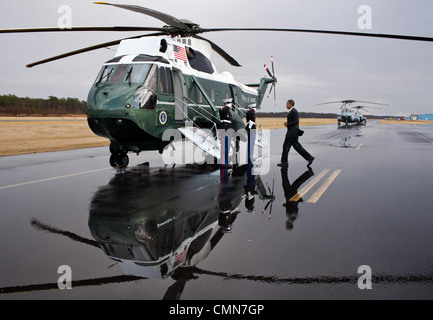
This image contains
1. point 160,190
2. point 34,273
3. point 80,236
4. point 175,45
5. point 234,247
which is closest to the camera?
point 34,273

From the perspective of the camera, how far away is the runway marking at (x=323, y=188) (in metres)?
6.82

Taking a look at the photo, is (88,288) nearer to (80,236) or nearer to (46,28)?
(80,236)

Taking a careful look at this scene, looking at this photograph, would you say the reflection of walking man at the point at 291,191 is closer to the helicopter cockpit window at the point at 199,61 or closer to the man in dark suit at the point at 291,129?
the man in dark suit at the point at 291,129

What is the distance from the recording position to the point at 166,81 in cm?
1043

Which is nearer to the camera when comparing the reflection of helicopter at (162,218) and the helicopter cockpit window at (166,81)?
the reflection of helicopter at (162,218)

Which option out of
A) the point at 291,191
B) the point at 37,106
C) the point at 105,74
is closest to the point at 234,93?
the point at 105,74

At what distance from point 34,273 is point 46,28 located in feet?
25.4

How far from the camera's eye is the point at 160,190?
24.7 ft

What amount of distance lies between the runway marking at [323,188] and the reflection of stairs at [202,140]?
3.41m

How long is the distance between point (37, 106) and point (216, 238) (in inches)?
3880

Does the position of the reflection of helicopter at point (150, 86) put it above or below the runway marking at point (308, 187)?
above

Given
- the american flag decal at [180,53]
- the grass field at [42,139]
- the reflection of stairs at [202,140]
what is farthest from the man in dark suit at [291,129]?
the grass field at [42,139]

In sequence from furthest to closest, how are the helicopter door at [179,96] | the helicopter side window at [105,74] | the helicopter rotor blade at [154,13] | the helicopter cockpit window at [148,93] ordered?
the helicopter door at [179,96]
the helicopter side window at [105,74]
the helicopter cockpit window at [148,93]
the helicopter rotor blade at [154,13]

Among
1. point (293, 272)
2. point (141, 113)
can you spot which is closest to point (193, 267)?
point (293, 272)
